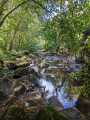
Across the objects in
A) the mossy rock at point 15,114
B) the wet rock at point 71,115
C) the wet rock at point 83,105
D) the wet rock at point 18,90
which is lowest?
the wet rock at point 83,105

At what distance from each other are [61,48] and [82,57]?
16680 mm

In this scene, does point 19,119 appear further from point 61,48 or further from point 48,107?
point 61,48

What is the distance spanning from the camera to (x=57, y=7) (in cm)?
370

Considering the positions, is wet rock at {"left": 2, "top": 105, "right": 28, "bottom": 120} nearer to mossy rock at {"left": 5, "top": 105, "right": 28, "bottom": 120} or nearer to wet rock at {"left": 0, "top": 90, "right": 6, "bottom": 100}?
mossy rock at {"left": 5, "top": 105, "right": 28, "bottom": 120}

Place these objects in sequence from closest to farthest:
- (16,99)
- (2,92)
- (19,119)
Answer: (19,119) → (16,99) → (2,92)

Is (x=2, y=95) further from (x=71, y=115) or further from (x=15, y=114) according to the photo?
(x=71, y=115)

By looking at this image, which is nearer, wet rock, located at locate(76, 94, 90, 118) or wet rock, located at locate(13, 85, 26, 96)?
wet rock, located at locate(76, 94, 90, 118)

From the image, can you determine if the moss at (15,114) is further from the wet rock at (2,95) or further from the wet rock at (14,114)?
the wet rock at (2,95)

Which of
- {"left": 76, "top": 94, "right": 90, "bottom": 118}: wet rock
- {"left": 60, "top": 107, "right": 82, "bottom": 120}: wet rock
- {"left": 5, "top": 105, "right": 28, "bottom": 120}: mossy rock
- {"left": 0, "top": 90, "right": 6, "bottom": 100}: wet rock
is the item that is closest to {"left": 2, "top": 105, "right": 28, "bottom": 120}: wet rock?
{"left": 5, "top": 105, "right": 28, "bottom": 120}: mossy rock

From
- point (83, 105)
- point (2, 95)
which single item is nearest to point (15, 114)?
point (2, 95)

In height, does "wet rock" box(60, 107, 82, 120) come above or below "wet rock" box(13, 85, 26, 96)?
below

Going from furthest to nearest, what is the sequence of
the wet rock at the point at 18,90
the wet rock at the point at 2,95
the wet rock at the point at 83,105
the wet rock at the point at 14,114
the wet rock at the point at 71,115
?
the wet rock at the point at 18,90 → the wet rock at the point at 83,105 → the wet rock at the point at 2,95 → the wet rock at the point at 71,115 → the wet rock at the point at 14,114

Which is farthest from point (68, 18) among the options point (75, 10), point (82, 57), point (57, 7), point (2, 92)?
point (82, 57)

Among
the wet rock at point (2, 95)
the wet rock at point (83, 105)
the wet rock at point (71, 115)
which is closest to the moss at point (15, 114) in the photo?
the wet rock at point (71, 115)
